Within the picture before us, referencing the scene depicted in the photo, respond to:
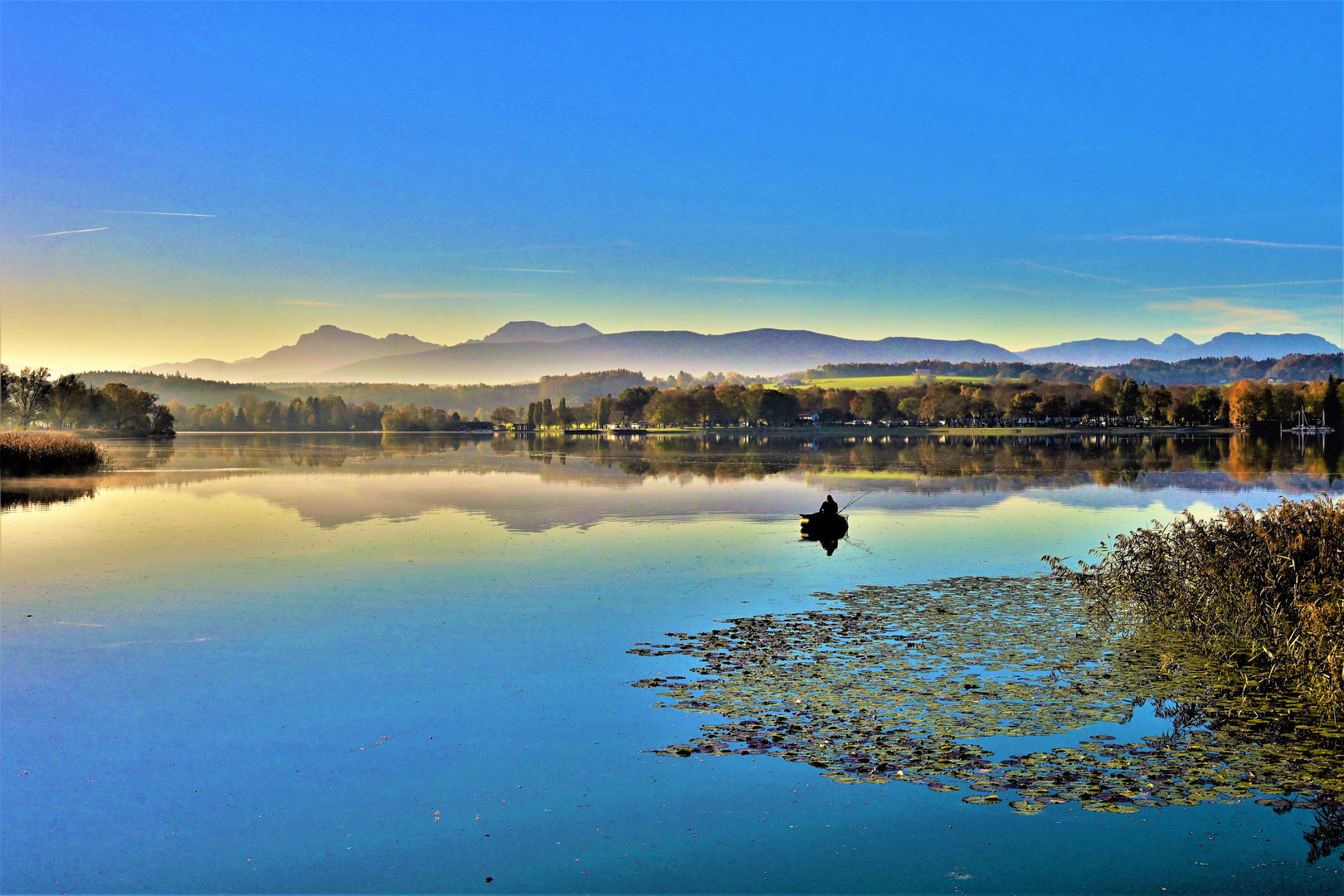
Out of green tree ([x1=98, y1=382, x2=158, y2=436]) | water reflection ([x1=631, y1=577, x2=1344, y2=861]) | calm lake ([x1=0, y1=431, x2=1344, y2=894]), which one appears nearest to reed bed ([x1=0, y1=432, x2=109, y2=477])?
calm lake ([x1=0, y1=431, x2=1344, y2=894])

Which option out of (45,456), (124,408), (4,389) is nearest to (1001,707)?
(45,456)

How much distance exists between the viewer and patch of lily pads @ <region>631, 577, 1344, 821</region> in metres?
11.5

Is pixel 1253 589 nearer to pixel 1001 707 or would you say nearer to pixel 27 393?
pixel 1001 707

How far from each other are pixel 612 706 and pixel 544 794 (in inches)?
124

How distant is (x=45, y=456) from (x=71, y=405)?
89707 millimetres

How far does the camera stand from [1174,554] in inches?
780

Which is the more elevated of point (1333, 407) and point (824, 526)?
point (1333, 407)

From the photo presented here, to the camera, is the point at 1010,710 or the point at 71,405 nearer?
the point at 1010,710

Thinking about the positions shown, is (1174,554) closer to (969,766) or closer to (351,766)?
(969,766)

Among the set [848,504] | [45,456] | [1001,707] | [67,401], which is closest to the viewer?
[1001,707]

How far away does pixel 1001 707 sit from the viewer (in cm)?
1407

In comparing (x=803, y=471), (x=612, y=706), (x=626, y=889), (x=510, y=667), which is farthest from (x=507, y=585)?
(x=803, y=471)

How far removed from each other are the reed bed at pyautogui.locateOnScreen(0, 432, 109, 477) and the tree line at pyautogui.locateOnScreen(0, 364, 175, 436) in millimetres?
58251

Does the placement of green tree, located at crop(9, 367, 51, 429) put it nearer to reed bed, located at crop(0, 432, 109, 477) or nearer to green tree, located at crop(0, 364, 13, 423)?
green tree, located at crop(0, 364, 13, 423)
